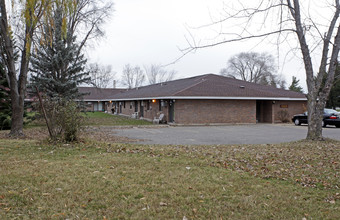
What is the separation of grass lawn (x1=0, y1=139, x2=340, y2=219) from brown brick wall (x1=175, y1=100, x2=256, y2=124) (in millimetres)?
15529

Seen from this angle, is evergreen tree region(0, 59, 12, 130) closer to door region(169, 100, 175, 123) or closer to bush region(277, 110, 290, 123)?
door region(169, 100, 175, 123)

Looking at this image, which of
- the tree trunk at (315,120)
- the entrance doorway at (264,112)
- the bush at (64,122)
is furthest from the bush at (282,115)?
the bush at (64,122)

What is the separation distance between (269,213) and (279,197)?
2.52ft

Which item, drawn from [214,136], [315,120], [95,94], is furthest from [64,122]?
[95,94]

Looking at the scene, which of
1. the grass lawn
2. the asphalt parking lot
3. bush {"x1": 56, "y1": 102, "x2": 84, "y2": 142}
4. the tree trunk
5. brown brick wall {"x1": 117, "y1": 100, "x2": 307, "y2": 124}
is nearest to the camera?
the grass lawn

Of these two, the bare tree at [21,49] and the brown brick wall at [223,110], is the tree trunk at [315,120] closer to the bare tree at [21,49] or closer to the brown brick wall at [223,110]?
the bare tree at [21,49]

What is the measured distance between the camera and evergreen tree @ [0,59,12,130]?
17656mm

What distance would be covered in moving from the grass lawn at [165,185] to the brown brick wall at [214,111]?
1553 centimetres

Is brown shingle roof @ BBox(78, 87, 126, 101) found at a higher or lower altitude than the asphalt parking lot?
higher

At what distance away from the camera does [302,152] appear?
8.47 metres

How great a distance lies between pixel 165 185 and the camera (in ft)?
16.6

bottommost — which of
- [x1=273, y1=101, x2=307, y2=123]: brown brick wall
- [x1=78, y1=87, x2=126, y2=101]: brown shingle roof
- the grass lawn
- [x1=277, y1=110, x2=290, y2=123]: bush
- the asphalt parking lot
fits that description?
the asphalt parking lot

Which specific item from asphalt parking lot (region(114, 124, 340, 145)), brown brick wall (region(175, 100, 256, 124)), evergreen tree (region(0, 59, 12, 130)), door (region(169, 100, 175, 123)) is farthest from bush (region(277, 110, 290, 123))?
evergreen tree (region(0, 59, 12, 130))

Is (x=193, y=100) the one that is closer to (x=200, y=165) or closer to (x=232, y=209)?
(x=200, y=165)
